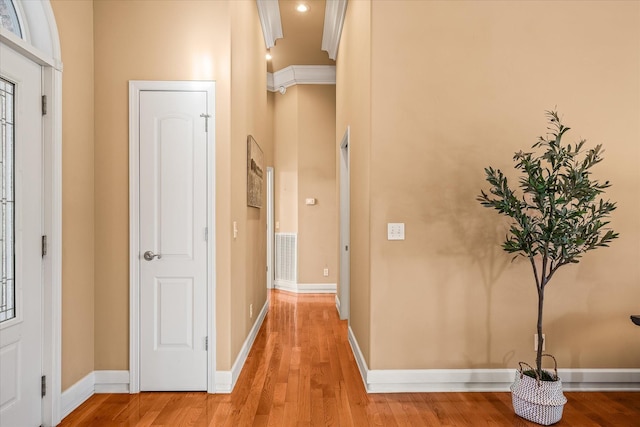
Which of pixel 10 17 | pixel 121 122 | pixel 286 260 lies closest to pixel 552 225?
pixel 121 122

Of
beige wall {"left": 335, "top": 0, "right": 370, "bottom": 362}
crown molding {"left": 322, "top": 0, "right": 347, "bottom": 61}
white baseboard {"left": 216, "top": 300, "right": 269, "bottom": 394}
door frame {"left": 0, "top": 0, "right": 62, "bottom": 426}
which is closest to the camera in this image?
door frame {"left": 0, "top": 0, "right": 62, "bottom": 426}

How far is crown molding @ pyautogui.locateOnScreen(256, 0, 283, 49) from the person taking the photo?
4.16 m

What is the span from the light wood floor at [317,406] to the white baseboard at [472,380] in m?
0.05

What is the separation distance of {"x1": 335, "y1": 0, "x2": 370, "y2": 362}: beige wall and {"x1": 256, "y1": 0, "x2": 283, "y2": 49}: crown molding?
3.03ft

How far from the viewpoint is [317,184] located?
632 cm

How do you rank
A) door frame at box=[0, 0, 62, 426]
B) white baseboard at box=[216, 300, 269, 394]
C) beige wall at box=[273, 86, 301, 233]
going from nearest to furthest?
door frame at box=[0, 0, 62, 426] < white baseboard at box=[216, 300, 269, 394] < beige wall at box=[273, 86, 301, 233]

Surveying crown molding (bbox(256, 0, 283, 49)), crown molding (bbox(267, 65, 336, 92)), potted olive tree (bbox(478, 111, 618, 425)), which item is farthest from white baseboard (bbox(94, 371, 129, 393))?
crown molding (bbox(267, 65, 336, 92))

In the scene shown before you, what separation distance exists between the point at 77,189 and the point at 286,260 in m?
4.15

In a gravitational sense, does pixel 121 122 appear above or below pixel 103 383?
above

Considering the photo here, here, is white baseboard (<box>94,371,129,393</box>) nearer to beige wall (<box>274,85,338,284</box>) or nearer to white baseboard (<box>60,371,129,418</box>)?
white baseboard (<box>60,371,129,418</box>)

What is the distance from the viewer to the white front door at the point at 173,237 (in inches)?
105

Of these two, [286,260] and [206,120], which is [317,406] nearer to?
[206,120]

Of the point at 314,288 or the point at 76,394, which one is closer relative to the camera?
the point at 76,394

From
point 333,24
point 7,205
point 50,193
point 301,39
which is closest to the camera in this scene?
point 7,205
